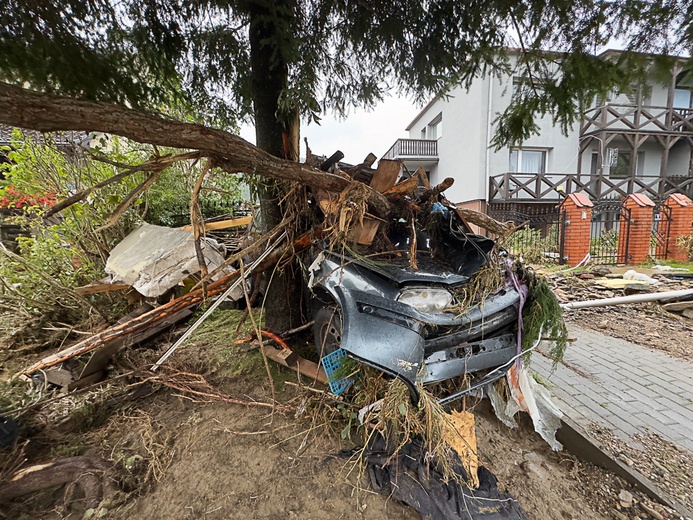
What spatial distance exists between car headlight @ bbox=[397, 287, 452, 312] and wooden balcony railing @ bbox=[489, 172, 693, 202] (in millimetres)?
12936

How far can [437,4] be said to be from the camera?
304 cm

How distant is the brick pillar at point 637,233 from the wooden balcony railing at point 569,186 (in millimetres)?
4550

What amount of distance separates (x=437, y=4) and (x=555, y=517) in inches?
177

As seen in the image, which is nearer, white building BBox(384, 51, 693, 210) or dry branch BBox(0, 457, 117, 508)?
dry branch BBox(0, 457, 117, 508)

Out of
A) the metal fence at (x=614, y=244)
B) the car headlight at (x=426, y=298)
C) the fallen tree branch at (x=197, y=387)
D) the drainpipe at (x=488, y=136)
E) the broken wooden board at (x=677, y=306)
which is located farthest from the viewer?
the drainpipe at (x=488, y=136)

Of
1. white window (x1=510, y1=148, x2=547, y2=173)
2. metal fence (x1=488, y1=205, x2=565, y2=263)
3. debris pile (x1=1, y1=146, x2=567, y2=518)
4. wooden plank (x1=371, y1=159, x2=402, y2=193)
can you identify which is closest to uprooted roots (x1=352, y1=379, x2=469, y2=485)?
debris pile (x1=1, y1=146, x2=567, y2=518)

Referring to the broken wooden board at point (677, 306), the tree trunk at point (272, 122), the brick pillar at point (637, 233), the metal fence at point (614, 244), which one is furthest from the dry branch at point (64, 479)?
the brick pillar at point (637, 233)

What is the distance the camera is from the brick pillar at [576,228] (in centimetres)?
809

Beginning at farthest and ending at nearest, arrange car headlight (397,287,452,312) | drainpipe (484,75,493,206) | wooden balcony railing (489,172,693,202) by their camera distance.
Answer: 1. drainpipe (484,75,493,206)
2. wooden balcony railing (489,172,693,202)
3. car headlight (397,287,452,312)

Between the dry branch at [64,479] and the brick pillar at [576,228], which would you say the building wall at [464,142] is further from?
the dry branch at [64,479]

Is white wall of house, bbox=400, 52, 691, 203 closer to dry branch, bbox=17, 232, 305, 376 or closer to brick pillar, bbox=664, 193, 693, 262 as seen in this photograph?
brick pillar, bbox=664, 193, 693, 262

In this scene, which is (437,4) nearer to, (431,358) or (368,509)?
(431,358)

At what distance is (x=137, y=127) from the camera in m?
1.50

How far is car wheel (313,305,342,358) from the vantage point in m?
2.38
